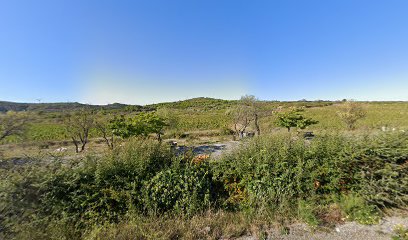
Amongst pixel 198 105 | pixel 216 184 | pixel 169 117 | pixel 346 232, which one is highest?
pixel 198 105

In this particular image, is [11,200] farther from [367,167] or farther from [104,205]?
[367,167]

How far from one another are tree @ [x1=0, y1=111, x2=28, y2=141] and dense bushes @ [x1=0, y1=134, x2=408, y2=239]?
17.6 metres

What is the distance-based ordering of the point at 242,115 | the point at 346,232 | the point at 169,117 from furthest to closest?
the point at 169,117 < the point at 242,115 < the point at 346,232

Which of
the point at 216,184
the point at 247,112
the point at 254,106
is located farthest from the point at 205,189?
the point at 254,106

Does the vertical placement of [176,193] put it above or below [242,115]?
below

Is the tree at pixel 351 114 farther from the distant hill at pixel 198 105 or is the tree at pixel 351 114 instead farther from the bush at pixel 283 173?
the distant hill at pixel 198 105

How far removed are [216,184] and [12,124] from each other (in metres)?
20.2

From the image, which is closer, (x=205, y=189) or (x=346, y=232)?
(x=346, y=232)

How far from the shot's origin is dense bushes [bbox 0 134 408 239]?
3305mm

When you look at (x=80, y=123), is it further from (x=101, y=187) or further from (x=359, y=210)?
(x=359, y=210)

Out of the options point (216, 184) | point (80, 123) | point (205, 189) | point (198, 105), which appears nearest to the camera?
point (205, 189)

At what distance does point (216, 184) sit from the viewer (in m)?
4.24

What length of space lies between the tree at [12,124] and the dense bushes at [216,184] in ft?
57.9

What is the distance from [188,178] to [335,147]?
3203 mm
